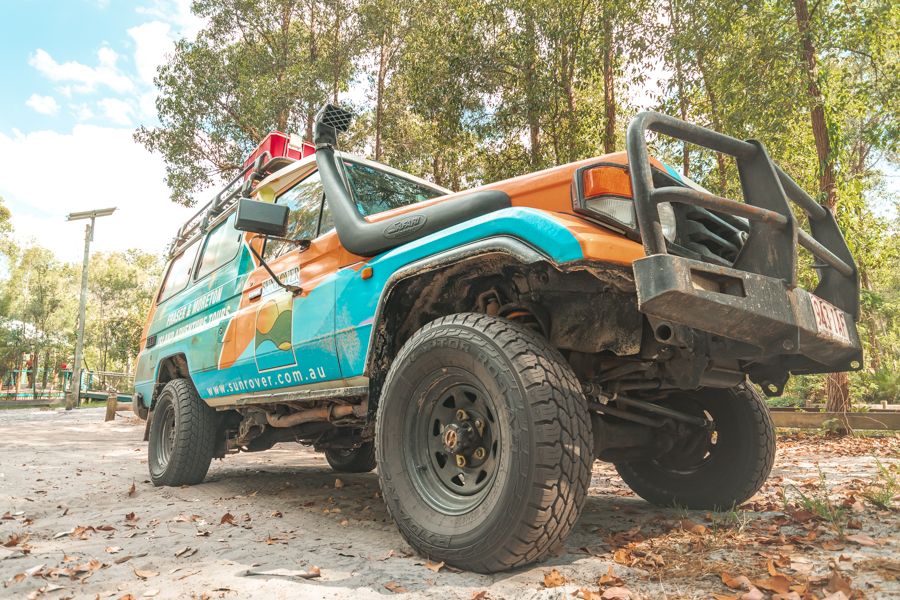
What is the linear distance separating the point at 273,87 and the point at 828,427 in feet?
44.3

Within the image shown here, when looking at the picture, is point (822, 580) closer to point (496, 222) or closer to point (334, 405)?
point (496, 222)

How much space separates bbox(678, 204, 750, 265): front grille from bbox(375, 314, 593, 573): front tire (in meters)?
0.79

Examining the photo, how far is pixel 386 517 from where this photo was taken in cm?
335

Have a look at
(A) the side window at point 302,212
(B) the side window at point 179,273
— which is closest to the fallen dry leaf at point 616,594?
(A) the side window at point 302,212

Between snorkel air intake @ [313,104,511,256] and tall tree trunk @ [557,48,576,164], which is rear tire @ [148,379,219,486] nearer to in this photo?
snorkel air intake @ [313,104,511,256]

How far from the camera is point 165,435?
5039 mm

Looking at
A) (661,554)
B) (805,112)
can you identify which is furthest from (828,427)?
(661,554)

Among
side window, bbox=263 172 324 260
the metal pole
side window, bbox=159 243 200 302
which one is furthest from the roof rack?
the metal pole

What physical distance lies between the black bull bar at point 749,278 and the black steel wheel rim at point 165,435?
14.5 feet

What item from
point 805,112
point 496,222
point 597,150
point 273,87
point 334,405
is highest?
point 273,87

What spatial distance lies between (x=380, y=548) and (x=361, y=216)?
1682mm

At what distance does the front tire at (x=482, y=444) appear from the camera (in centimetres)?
198

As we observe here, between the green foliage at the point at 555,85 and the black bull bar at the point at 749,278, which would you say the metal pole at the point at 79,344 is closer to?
the green foliage at the point at 555,85

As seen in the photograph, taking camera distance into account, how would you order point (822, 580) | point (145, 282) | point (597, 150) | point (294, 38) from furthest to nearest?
point (145, 282) < point (294, 38) < point (597, 150) < point (822, 580)
